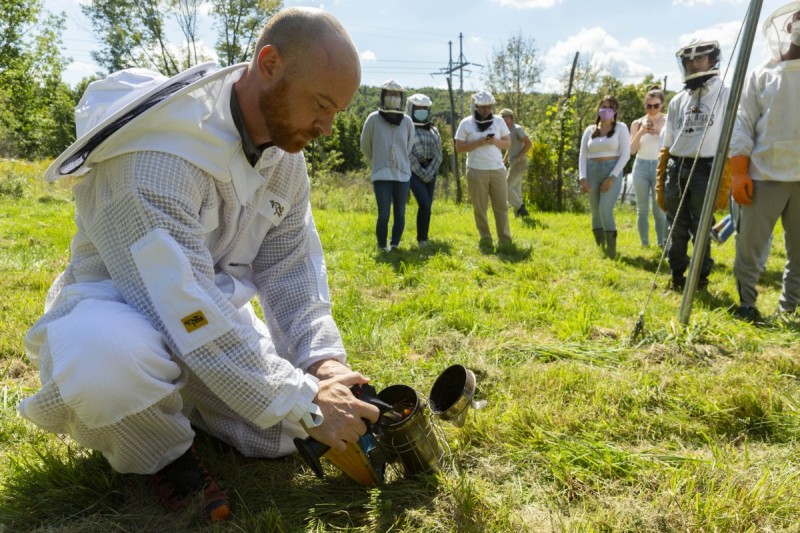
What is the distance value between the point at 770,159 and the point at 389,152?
3.99m

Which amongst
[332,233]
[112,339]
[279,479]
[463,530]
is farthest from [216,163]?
[332,233]

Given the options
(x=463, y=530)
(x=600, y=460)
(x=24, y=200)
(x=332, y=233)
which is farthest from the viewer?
(x=24, y=200)

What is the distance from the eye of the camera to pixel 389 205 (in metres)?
6.82

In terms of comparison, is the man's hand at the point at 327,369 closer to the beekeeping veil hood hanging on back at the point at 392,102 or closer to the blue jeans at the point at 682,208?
the blue jeans at the point at 682,208

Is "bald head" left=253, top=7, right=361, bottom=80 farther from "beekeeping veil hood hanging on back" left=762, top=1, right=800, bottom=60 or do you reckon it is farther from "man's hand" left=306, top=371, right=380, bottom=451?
"beekeeping veil hood hanging on back" left=762, top=1, right=800, bottom=60

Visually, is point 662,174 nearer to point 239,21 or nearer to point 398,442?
point 398,442

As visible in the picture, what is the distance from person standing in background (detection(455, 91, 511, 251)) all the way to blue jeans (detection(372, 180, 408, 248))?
929 millimetres

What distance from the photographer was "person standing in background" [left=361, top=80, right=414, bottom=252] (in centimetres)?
670

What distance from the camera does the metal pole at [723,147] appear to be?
3041 mm

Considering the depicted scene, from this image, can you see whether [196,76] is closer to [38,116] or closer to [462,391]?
[462,391]

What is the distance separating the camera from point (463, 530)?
1719 mm

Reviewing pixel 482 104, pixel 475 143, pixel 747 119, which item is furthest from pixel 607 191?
pixel 747 119

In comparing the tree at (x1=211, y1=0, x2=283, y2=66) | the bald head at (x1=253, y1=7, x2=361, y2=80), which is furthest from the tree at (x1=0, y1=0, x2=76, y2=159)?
the bald head at (x1=253, y1=7, x2=361, y2=80)

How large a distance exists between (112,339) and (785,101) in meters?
4.21
